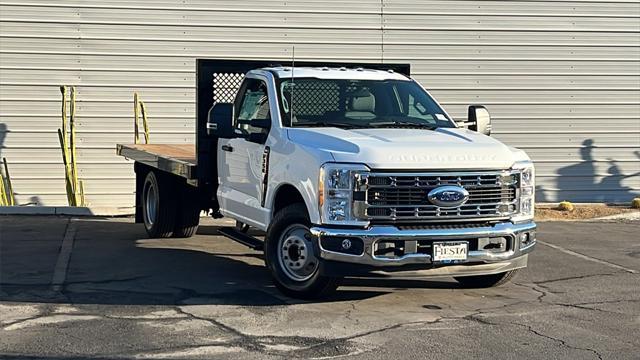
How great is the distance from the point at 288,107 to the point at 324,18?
7573mm

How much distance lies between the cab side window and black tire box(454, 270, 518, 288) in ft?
7.92

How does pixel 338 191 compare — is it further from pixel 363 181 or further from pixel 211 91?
pixel 211 91

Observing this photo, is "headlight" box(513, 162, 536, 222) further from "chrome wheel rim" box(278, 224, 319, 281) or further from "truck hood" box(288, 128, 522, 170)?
"chrome wheel rim" box(278, 224, 319, 281)

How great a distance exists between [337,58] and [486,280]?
8041 mm

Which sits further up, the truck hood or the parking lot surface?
the truck hood

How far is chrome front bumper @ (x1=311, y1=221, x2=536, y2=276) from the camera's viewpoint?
24.5 ft

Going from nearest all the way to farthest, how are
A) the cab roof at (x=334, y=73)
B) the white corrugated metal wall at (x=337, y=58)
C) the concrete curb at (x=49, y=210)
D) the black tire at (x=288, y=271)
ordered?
1. the black tire at (x=288, y=271)
2. the cab roof at (x=334, y=73)
3. the concrete curb at (x=49, y=210)
4. the white corrugated metal wall at (x=337, y=58)

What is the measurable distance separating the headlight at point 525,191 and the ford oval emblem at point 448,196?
656mm

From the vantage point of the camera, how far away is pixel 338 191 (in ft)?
24.7

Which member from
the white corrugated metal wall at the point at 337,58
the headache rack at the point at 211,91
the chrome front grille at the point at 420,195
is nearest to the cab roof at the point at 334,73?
the headache rack at the point at 211,91

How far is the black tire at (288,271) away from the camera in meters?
7.89

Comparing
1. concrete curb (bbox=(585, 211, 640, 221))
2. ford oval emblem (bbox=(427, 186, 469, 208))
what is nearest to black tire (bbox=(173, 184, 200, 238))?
ford oval emblem (bbox=(427, 186, 469, 208))

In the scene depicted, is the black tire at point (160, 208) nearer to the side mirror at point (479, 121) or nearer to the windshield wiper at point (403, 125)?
the windshield wiper at point (403, 125)

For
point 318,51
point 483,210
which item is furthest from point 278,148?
point 318,51
